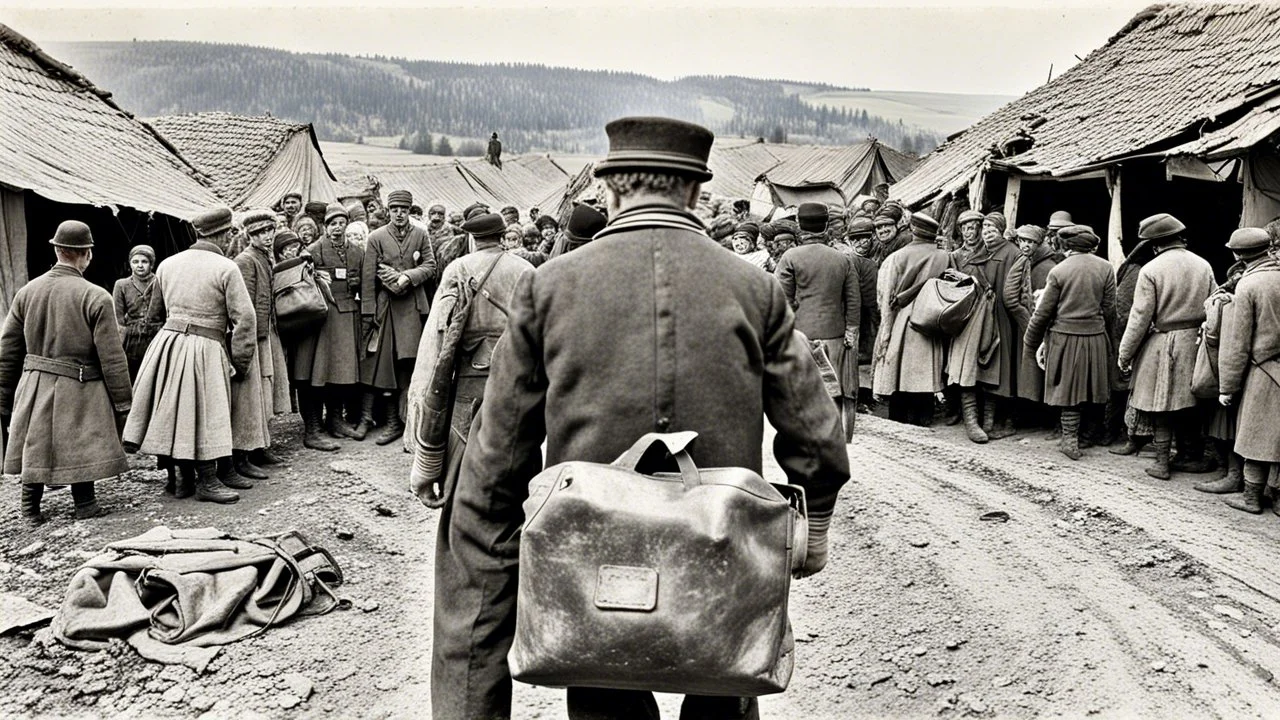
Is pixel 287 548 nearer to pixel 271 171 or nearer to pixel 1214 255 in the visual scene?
pixel 1214 255

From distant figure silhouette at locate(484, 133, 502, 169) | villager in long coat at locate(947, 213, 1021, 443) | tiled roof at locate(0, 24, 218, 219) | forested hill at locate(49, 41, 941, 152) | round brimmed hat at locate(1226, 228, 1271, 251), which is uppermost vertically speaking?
forested hill at locate(49, 41, 941, 152)

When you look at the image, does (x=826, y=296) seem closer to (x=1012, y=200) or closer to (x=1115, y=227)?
(x=1115, y=227)

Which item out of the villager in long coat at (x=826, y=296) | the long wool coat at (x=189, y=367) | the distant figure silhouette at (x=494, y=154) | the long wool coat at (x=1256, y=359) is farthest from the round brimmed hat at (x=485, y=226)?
the distant figure silhouette at (x=494, y=154)

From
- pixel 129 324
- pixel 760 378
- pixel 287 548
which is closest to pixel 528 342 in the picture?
pixel 760 378

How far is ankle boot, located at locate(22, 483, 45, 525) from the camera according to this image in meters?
5.83

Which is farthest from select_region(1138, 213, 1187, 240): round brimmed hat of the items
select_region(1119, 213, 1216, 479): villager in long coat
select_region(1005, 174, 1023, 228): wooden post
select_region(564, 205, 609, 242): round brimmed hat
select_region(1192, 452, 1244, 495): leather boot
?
select_region(564, 205, 609, 242): round brimmed hat

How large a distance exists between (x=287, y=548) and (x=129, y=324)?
3.01m

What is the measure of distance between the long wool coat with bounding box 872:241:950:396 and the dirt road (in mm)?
1426

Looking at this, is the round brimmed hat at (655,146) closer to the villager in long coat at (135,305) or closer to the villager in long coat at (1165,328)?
the villager in long coat at (135,305)

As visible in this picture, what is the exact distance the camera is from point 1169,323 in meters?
7.07

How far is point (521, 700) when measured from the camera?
3.86 m

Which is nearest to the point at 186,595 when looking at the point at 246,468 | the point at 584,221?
the point at 584,221

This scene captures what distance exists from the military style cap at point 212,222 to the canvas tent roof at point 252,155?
10.3 m

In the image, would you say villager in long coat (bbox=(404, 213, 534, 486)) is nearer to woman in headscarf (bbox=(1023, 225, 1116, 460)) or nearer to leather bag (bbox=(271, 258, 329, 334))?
leather bag (bbox=(271, 258, 329, 334))
